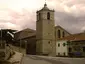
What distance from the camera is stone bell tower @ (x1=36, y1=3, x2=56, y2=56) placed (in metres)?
80.6

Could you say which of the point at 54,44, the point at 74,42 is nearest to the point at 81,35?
the point at 74,42

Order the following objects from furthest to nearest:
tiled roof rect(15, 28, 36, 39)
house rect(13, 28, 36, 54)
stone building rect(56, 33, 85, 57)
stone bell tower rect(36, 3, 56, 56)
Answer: tiled roof rect(15, 28, 36, 39), house rect(13, 28, 36, 54), stone bell tower rect(36, 3, 56, 56), stone building rect(56, 33, 85, 57)

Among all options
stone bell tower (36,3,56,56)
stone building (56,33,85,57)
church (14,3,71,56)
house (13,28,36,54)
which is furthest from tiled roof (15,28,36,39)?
stone building (56,33,85,57)

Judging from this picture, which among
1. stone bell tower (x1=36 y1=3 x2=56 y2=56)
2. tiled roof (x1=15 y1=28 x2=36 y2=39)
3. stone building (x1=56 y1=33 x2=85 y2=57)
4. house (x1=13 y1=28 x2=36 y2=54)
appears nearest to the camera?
stone building (x1=56 y1=33 x2=85 y2=57)

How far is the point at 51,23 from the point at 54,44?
792 cm

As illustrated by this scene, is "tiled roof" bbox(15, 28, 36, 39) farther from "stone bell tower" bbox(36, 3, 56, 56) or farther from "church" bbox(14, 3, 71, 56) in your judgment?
"stone bell tower" bbox(36, 3, 56, 56)

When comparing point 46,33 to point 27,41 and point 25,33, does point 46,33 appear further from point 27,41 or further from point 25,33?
point 25,33

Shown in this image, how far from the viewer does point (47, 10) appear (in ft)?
276

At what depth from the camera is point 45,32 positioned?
82.8m

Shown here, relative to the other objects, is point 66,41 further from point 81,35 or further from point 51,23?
point 51,23

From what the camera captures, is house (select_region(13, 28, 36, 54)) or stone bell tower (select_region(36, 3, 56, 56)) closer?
stone bell tower (select_region(36, 3, 56, 56))

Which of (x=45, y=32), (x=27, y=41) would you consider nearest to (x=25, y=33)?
(x=27, y=41)

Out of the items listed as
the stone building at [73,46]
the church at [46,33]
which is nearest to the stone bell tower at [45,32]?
the church at [46,33]

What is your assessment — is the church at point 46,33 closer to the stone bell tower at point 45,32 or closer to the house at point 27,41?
the stone bell tower at point 45,32
